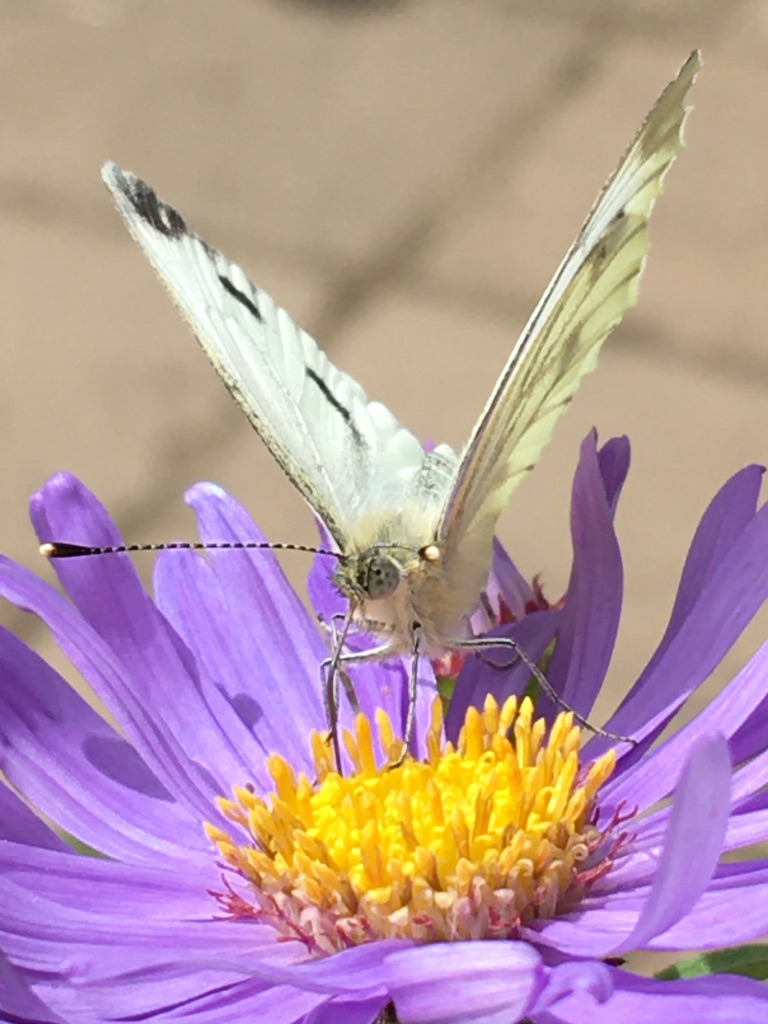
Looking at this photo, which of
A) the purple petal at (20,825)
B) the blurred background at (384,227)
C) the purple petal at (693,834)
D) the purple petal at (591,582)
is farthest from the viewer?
the blurred background at (384,227)

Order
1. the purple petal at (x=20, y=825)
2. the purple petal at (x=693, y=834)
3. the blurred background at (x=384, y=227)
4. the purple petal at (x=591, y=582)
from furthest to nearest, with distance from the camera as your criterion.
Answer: the blurred background at (x=384, y=227) → the purple petal at (x=591, y=582) → the purple petal at (x=20, y=825) → the purple petal at (x=693, y=834)

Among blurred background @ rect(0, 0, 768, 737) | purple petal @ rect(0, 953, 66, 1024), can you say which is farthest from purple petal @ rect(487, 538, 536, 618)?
blurred background @ rect(0, 0, 768, 737)

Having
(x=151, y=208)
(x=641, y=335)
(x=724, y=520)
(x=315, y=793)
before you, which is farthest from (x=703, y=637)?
(x=641, y=335)

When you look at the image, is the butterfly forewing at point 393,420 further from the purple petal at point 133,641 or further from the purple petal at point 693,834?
the purple petal at point 693,834

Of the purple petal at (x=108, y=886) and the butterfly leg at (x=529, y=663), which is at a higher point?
the butterfly leg at (x=529, y=663)

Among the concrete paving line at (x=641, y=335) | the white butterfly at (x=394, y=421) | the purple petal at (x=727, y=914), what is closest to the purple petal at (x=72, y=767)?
the white butterfly at (x=394, y=421)

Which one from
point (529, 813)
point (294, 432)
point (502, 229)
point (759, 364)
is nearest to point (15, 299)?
point (502, 229)

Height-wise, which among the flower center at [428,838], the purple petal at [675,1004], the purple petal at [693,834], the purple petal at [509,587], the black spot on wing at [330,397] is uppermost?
the black spot on wing at [330,397]
